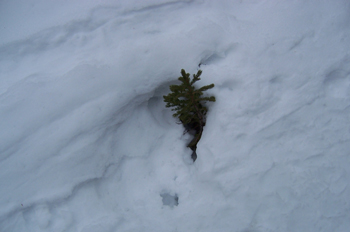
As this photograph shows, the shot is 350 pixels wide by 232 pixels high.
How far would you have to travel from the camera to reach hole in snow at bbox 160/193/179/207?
11.4ft

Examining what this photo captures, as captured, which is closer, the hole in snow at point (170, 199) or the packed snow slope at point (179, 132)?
the packed snow slope at point (179, 132)

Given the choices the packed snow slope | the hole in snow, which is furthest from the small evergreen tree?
the hole in snow

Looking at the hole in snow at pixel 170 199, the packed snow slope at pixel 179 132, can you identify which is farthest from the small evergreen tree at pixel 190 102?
the hole in snow at pixel 170 199

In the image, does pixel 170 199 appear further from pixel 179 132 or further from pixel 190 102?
pixel 190 102

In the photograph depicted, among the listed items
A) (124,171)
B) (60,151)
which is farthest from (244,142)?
(60,151)

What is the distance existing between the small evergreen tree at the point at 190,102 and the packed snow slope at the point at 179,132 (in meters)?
0.22

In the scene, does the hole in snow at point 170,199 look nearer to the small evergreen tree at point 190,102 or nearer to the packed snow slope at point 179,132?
the packed snow slope at point 179,132

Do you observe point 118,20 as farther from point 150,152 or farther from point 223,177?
point 223,177

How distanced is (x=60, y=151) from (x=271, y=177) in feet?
11.6

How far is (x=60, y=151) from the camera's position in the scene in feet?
11.3

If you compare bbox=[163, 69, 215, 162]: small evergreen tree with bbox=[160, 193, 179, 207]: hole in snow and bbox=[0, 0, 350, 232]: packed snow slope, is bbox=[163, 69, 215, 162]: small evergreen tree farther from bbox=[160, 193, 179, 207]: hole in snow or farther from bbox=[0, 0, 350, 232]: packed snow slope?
bbox=[160, 193, 179, 207]: hole in snow

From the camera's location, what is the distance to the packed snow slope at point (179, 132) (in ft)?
10.3

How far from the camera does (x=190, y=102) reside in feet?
10.3

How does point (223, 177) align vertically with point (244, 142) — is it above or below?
below
